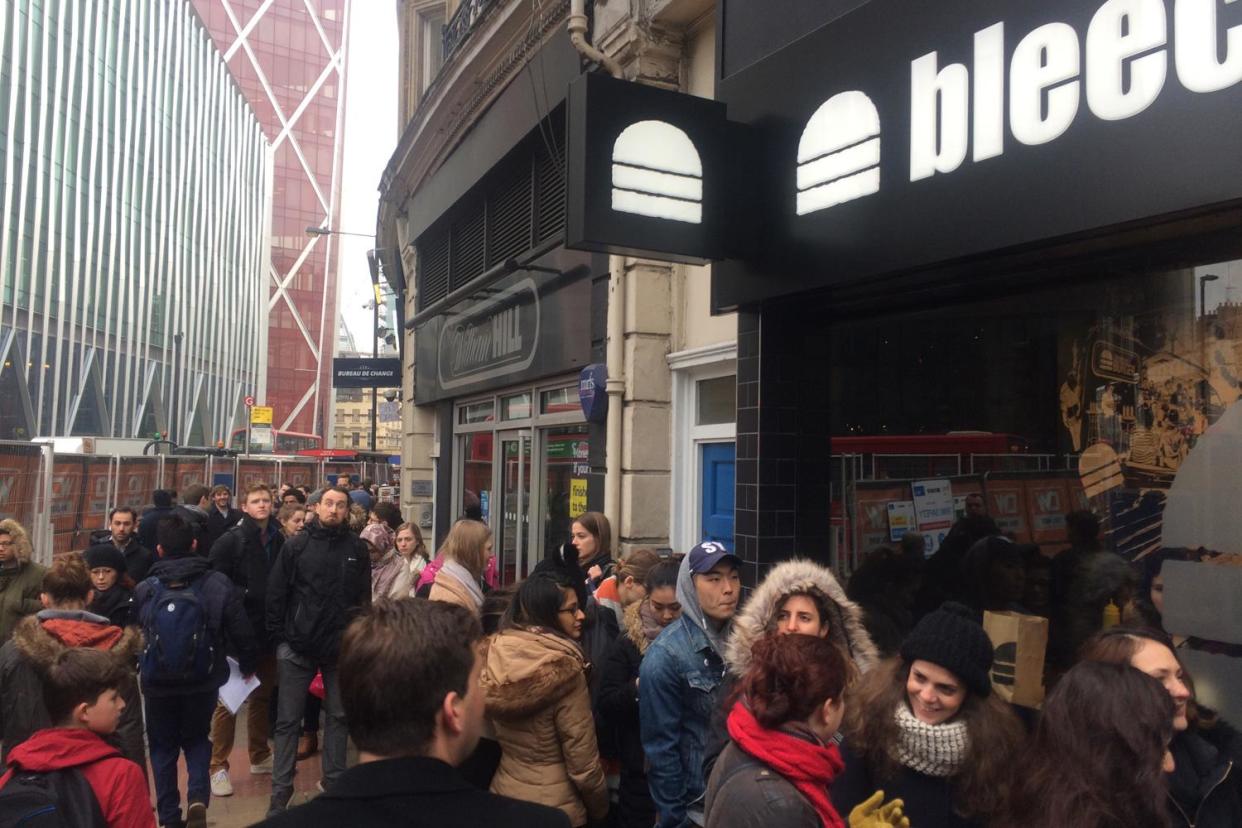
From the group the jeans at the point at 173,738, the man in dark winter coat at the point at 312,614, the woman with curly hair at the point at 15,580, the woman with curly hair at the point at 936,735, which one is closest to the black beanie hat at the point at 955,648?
the woman with curly hair at the point at 936,735

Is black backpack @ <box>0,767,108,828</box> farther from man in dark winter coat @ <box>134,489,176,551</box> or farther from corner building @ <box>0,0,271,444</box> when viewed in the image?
corner building @ <box>0,0,271,444</box>

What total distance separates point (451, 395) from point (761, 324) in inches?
340

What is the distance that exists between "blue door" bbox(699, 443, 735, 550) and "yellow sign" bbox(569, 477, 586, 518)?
1860 mm

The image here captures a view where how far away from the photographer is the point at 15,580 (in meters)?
5.74

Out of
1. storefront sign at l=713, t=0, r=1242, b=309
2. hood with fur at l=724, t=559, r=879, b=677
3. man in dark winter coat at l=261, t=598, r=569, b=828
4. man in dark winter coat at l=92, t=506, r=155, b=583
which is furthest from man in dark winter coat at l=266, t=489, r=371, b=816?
man in dark winter coat at l=261, t=598, r=569, b=828

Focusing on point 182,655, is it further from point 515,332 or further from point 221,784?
point 515,332

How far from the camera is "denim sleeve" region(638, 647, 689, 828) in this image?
3.45 metres

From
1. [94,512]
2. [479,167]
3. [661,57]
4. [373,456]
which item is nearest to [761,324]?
[661,57]

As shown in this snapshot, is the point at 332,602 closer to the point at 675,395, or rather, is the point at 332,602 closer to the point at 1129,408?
the point at 675,395

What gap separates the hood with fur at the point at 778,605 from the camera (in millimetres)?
3326

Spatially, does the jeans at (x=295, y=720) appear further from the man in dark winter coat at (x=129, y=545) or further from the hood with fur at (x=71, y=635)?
the man in dark winter coat at (x=129, y=545)

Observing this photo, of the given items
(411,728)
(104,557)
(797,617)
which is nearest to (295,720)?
(104,557)

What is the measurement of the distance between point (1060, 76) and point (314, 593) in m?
4.83

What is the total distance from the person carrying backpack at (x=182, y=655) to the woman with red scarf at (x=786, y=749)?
3645mm
